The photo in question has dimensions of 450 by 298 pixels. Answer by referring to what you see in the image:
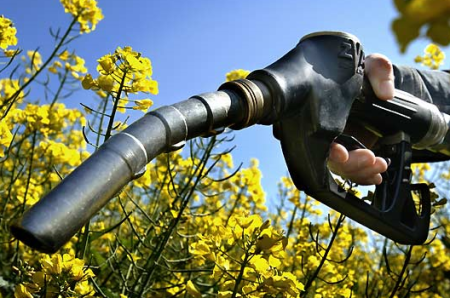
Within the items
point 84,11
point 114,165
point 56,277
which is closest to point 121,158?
point 114,165

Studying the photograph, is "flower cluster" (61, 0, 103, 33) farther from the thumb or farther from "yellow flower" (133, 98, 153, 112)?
the thumb

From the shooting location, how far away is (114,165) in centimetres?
57

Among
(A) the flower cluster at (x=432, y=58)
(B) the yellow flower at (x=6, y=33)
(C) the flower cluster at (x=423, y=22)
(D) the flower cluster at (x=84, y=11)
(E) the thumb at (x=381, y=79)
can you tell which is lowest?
(C) the flower cluster at (x=423, y=22)

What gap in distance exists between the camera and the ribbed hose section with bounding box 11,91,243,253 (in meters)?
0.49

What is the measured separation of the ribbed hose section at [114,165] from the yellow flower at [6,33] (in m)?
1.01

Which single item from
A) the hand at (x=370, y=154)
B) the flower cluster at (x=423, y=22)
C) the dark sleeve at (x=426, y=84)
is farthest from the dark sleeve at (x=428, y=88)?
the flower cluster at (x=423, y=22)

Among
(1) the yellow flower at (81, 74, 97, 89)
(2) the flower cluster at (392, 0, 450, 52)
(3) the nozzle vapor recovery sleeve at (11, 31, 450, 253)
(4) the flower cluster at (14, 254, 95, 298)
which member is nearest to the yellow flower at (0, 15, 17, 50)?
(1) the yellow flower at (81, 74, 97, 89)

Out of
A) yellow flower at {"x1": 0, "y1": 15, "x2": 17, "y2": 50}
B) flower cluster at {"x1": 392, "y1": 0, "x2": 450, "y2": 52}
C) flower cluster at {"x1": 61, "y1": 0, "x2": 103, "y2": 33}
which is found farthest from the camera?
flower cluster at {"x1": 61, "y1": 0, "x2": 103, "y2": 33}

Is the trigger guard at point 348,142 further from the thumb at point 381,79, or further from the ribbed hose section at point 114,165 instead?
the ribbed hose section at point 114,165

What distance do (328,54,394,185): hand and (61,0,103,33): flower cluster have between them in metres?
1.39

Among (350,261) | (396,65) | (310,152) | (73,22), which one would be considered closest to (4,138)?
(73,22)

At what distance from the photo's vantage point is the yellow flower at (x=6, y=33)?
1535 mm

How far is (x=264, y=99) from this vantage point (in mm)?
818

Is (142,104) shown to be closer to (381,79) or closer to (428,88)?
(381,79)
